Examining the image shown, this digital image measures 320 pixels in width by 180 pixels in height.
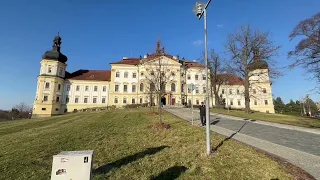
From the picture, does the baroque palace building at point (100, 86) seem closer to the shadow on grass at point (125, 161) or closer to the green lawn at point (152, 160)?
the green lawn at point (152, 160)

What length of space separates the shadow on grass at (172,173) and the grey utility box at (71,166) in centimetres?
283

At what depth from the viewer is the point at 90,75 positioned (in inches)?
2525

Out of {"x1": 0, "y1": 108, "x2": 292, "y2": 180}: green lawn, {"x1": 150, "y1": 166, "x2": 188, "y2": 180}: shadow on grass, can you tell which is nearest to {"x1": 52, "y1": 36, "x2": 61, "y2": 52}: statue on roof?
{"x1": 0, "y1": 108, "x2": 292, "y2": 180}: green lawn

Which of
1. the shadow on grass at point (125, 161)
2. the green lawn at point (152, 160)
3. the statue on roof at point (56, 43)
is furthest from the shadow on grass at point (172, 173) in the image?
the statue on roof at point (56, 43)

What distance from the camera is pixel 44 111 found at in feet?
179

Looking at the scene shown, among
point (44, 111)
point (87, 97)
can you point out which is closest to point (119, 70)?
point (87, 97)

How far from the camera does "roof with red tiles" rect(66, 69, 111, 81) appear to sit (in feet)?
205

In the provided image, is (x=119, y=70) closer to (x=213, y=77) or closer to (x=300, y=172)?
(x=213, y=77)

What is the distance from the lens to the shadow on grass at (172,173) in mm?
6117

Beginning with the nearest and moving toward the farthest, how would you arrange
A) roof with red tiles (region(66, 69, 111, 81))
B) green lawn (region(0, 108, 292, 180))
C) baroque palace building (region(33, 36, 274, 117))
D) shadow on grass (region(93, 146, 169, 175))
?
1. green lawn (region(0, 108, 292, 180))
2. shadow on grass (region(93, 146, 169, 175))
3. baroque palace building (region(33, 36, 274, 117))
4. roof with red tiles (region(66, 69, 111, 81))

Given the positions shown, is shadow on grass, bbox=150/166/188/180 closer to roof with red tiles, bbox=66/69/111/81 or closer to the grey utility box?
the grey utility box

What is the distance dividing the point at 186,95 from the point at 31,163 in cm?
5379

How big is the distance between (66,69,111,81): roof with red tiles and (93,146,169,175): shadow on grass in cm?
5653

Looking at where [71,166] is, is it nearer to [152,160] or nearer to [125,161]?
[125,161]
